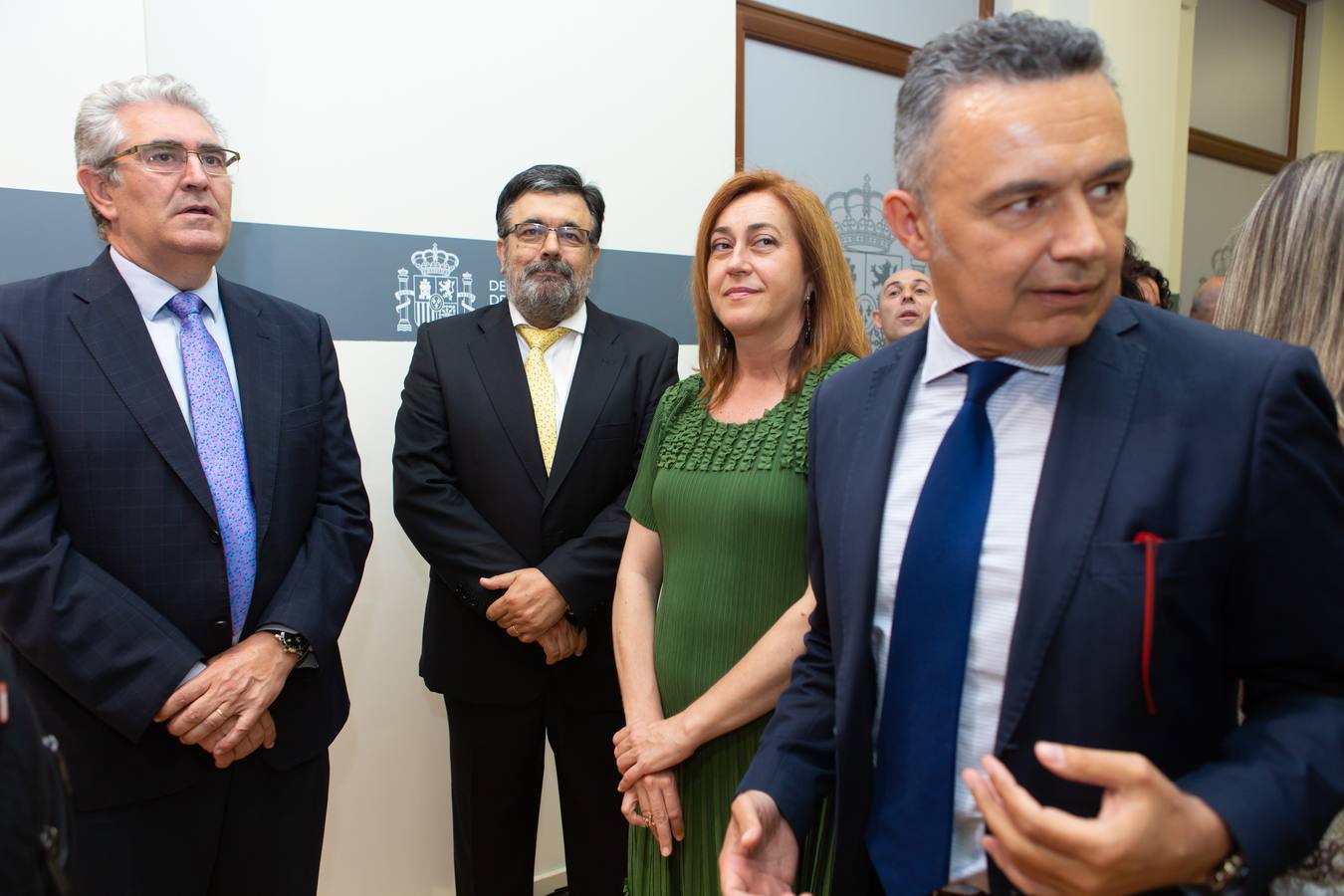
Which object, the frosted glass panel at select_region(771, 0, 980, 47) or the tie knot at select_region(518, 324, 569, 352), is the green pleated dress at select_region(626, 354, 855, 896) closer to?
the tie knot at select_region(518, 324, 569, 352)

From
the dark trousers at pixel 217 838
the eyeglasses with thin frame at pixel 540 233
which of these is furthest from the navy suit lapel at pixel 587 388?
the dark trousers at pixel 217 838

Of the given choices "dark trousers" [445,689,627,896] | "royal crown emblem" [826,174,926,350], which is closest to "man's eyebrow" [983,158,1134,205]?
"dark trousers" [445,689,627,896]

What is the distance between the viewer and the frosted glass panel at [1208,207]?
5.58m

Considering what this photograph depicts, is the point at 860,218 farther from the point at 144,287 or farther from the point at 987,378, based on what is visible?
the point at 987,378

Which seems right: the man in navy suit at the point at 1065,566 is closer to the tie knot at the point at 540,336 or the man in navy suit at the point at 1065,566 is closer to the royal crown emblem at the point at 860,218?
the tie knot at the point at 540,336

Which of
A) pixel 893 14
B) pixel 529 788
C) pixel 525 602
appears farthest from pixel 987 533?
pixel 893 14

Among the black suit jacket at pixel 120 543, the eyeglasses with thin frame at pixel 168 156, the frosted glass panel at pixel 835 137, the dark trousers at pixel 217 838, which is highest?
the frosted glass panel at pixel 835 137

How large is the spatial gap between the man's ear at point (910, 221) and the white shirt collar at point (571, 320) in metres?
1.48

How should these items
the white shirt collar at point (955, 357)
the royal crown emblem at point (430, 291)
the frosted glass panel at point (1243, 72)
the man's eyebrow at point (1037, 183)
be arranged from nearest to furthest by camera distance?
the man's eyebrow at point (1037, 183) < the white shirt collar at point (955, 357) < the royal crown emblem at point (430, 291) < the frosted glass panel at point (1243, 72)

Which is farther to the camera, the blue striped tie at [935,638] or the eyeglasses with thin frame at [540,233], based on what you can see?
the eyeglasses with thin frame at [540,233]

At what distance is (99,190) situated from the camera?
1810mm

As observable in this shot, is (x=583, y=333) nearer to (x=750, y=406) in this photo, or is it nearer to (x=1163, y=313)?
(x=750, y=406)

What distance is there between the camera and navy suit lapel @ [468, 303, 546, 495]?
232cm

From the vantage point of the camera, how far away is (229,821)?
176cm
